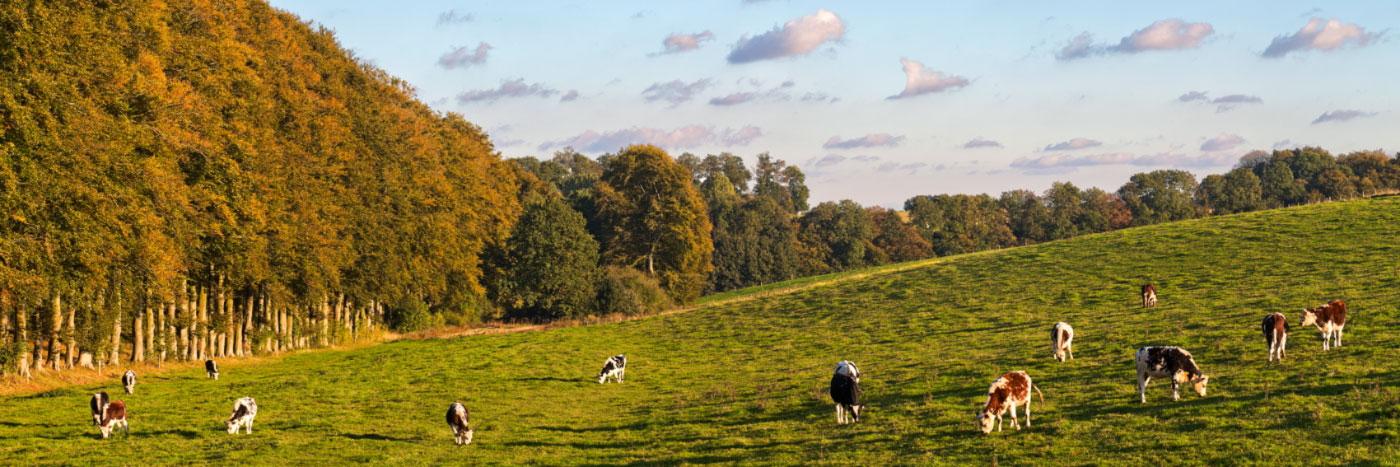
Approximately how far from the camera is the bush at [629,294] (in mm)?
73188

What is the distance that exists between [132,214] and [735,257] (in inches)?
3770

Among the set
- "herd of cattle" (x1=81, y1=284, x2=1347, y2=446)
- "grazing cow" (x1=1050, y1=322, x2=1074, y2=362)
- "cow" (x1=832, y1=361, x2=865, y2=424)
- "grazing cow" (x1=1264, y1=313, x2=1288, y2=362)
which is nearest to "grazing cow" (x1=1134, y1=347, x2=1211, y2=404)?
"herd of cattle" (x1=81, y1=284, x2=1347, y2=446)

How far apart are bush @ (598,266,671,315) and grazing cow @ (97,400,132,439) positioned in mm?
50140

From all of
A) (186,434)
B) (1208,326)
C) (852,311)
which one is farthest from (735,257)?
(186,434)

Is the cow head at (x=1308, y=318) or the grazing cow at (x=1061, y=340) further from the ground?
the cow head at (x=1308, y=318)

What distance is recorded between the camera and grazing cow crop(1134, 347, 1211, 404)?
728 inches

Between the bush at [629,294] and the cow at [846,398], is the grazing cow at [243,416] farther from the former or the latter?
the bush at [629,294]

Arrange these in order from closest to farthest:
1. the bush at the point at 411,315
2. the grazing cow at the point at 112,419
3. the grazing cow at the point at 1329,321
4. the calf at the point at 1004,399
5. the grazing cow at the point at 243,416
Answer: the calf at the point at 1004,399
the grazing cow at the point at 1329,321
the grazing cow at the point at 112,419
the grazing cow at the point at 243,416
the bush at the point at 411,315

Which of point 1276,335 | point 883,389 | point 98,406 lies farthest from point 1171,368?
point 98,406

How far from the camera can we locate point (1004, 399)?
17.7 metres

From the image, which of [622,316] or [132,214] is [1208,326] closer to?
[132,214]

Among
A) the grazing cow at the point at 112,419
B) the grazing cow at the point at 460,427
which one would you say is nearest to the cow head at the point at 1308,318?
the grazing cow at the point at 460,427

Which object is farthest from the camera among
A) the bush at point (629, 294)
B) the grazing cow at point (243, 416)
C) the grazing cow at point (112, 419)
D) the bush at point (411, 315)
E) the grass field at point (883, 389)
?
the bush at point (629, 294)

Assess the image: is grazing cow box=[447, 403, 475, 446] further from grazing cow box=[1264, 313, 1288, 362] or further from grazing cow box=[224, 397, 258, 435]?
grazing cow box=[1264, 313, 1288, 362]
